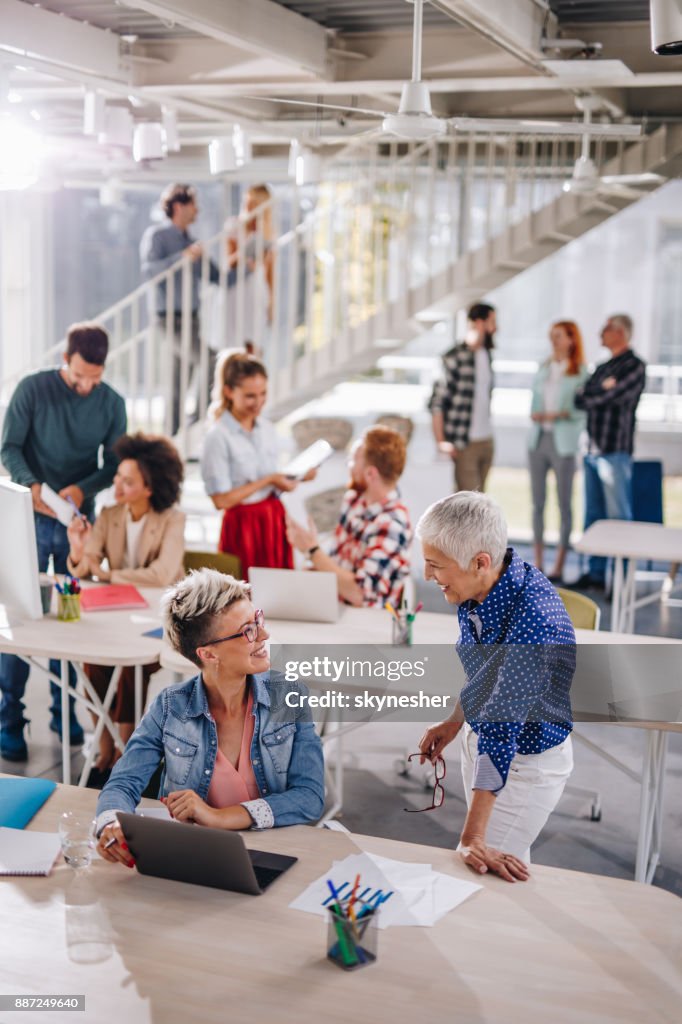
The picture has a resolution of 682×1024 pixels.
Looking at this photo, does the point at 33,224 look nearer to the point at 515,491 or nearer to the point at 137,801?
the point at 515,491

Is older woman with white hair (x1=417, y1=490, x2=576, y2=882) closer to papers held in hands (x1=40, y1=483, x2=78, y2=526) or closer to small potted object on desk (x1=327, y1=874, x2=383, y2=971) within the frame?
small potted object on desk (x1=327, y1=874, x2=383, y2=971)

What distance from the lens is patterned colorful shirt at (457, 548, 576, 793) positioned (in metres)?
2.55

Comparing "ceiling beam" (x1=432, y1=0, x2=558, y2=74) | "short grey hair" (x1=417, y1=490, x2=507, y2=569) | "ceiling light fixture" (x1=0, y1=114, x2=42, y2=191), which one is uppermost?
"ceiling beam" (x1=432, y1=0, x2=558, y2=74)

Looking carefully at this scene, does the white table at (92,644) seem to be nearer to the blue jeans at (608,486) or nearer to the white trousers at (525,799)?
the white trousers at (525,799)

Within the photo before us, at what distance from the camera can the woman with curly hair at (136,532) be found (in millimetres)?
4402

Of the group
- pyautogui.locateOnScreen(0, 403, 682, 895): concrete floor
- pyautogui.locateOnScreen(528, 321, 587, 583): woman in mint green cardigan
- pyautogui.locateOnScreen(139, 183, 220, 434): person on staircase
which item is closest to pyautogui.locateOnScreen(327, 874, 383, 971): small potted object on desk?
pyautogui.locateOnScreen(0, 403, 682, 895): concrete floor

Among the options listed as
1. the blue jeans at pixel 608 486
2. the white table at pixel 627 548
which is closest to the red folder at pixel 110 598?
the white table at pixel 627 548

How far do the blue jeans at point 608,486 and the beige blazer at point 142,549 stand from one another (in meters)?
3.89

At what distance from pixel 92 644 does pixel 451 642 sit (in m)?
1.15

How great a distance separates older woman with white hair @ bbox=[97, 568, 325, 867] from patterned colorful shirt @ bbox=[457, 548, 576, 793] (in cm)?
39

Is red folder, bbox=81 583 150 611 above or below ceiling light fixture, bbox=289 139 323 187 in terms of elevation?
below

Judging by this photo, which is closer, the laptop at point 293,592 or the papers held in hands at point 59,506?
the laptop at point 293,592

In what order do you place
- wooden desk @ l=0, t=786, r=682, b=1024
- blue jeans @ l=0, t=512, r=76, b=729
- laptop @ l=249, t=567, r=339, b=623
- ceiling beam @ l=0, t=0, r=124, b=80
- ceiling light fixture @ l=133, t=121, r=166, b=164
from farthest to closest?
ceiling light fixture @ l=133, t=121, r=166, b=164, ceiling beam @ l=0, t=0, r=124, b=80, blue jeans @ l=0, t=512, r=76, b=729, laptop @ l=249, t=567, r=339, b=623, wooden desk @ l=0, t=786, r=682, b=1024

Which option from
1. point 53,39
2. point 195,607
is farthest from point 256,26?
point 195,607
